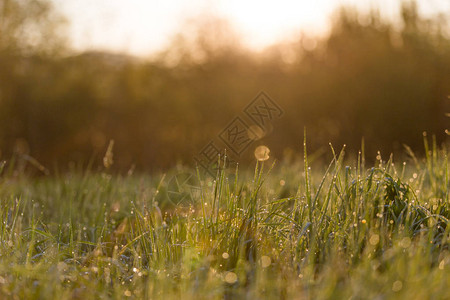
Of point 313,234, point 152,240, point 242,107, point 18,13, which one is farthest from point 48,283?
point 18,13

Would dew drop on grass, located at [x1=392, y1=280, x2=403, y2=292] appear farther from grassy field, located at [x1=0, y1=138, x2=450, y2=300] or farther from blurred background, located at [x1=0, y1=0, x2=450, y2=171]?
blurred background, located at [x1=0, y1=0, x2=450, y2=171]

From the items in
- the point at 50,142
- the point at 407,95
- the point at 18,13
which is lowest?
the point at 50,142

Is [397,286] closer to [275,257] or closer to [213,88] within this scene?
[275,257]

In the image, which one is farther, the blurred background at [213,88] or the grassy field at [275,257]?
the blurred background at [213,88]

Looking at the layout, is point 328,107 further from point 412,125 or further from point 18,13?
point 18,13

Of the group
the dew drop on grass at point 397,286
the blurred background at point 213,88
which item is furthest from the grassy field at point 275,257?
the blurred background at point 213,88

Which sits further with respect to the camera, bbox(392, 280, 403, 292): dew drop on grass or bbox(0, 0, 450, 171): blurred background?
bbox(0, 0, 450, 171): blurred background

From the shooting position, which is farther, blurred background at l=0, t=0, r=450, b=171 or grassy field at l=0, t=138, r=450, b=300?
blurred background at l=0, t=0, r=450, b=171

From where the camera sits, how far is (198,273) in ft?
6.71

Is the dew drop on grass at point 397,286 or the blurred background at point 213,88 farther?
the blurred background at point 213,88

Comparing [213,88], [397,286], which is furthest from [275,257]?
[213,88]

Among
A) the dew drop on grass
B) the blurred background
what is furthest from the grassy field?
the blurred background

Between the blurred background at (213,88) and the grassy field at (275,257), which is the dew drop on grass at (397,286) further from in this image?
the blurred background at (213,88)

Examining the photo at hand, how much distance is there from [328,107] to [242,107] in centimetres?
135
